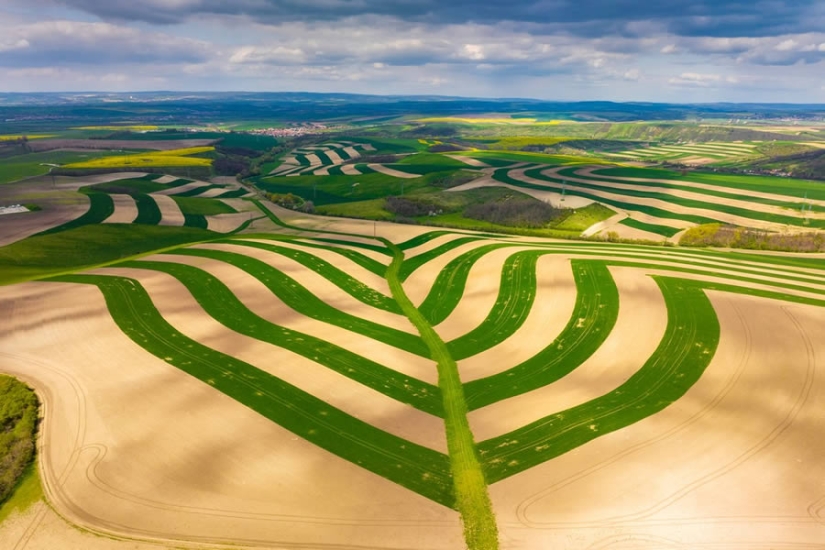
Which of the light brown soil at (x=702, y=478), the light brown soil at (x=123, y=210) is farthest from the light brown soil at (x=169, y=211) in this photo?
the light brown soil at (x=702, y=478)

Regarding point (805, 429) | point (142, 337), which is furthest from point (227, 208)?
point (805, 429)

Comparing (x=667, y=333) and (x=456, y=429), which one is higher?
(x=667, y=333)

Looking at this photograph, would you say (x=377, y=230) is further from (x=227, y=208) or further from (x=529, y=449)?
(x=529, y=449)

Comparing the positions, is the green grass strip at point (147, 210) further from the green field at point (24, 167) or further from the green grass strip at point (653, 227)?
the green grass strip at point (653, 227)

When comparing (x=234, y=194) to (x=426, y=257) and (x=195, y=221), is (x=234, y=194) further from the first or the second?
(x=426, y=257)

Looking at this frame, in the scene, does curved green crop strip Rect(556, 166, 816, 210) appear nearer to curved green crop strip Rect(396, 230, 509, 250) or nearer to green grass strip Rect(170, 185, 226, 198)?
curved green crop strip Rect(396, 230, 509, 250)

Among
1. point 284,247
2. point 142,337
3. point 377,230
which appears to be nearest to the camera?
point 142,337

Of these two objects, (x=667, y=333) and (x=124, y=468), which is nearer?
(x=124, y=468)
